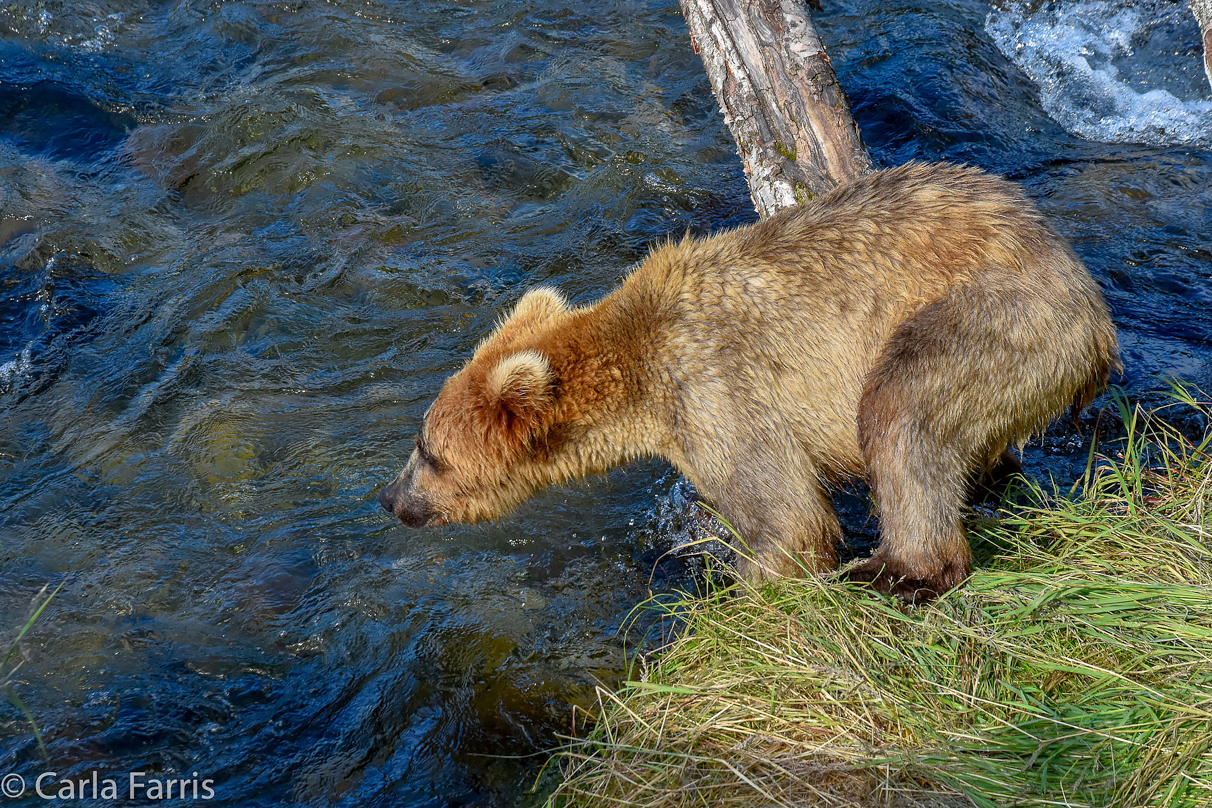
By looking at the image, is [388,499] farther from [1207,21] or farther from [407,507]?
[1207,21]

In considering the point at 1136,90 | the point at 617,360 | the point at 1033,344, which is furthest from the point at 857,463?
the point at 1136,90

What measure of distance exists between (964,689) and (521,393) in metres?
2.17

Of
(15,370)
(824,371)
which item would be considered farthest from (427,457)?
(15,370)

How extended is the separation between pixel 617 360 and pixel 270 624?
2.18 m

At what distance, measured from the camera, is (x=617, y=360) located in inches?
174

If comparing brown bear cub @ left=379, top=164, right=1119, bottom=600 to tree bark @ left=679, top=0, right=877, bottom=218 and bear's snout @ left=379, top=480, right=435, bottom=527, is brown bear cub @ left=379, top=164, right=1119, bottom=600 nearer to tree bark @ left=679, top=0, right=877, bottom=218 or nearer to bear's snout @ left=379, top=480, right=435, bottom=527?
bear's snout @ left=379, top=480, right=435, bottom=527

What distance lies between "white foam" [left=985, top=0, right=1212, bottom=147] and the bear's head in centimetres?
572

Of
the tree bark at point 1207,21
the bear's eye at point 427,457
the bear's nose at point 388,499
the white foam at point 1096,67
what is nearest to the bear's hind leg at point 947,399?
the bear's eye at point 427,457

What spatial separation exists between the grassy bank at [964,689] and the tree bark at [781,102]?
7.81 feet

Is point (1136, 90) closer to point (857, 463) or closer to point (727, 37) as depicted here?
point (727, 37)

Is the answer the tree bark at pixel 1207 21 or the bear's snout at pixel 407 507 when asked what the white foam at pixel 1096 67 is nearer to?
the tree bark at pixel 1207 21

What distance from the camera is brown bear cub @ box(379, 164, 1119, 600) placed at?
3990 mm

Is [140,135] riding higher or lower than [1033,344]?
higher

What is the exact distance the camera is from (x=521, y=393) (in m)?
4.30
